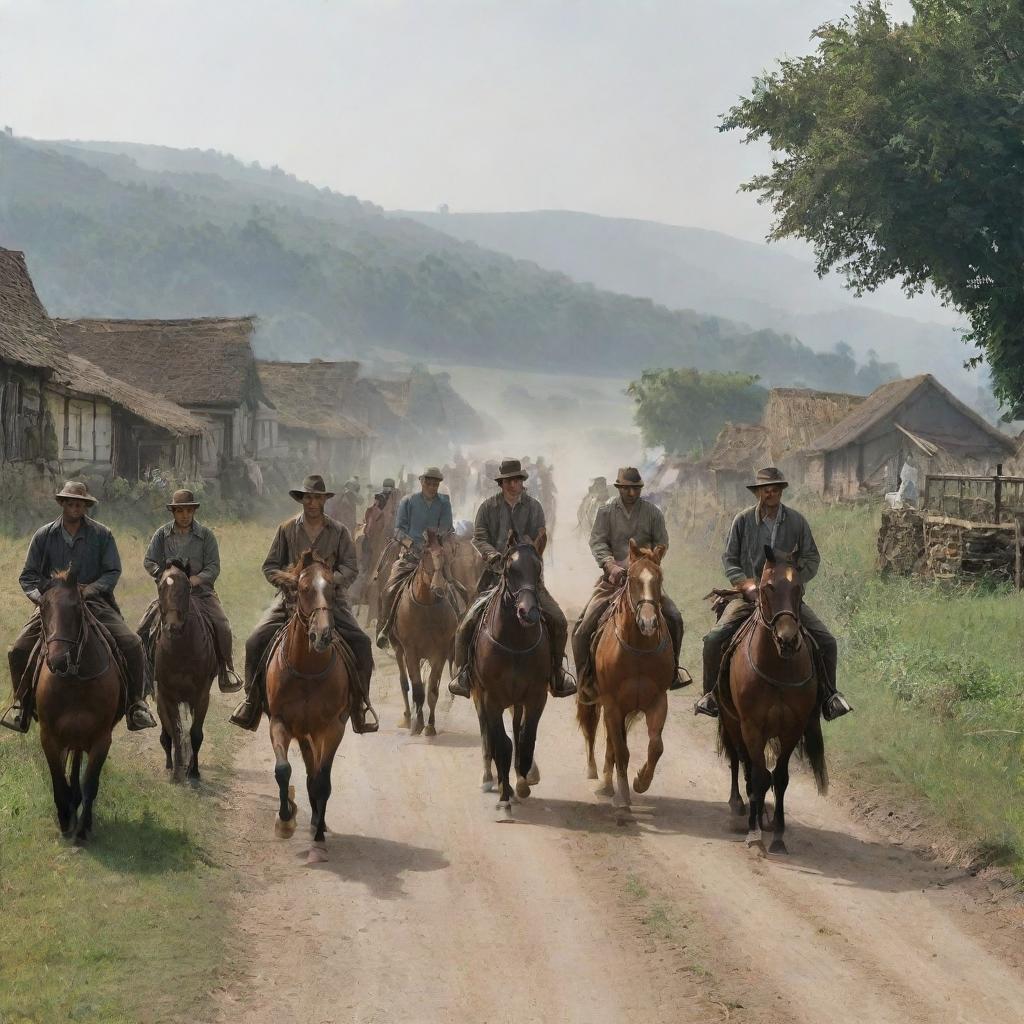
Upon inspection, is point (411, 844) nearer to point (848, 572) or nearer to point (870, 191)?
point (848, 572)

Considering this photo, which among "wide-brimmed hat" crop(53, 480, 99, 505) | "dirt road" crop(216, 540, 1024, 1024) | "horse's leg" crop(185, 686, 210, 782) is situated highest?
"wide-brimmed hat" crop(53, 480, 99, 505)

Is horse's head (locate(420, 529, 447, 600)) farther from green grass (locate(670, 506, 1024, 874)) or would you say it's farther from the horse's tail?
the horse's tail

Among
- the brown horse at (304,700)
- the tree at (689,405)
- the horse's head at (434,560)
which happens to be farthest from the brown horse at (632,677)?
the tree at (689,405)

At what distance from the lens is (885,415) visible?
42562 mm

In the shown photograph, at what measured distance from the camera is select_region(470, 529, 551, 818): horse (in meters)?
11.0

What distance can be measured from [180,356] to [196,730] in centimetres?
4074

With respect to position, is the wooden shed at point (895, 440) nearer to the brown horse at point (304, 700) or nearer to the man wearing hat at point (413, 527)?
the man wearing hat at point (413, 527)

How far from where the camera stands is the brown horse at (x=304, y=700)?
32.3ft

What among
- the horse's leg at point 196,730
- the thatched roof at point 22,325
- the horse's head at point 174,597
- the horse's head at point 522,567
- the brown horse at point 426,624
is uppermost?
the thatched roof at point 22,325

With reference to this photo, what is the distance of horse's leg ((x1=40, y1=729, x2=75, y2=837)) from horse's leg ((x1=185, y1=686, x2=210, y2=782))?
201 centimetres

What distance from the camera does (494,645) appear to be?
11281 mm

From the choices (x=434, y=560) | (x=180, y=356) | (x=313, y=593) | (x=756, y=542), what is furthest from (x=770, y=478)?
(x=180, y=356)

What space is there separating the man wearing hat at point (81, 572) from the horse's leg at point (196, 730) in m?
1.38

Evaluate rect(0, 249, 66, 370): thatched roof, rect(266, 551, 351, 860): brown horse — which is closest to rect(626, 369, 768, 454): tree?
rect(0, 249, 66, 370): thatched roof
